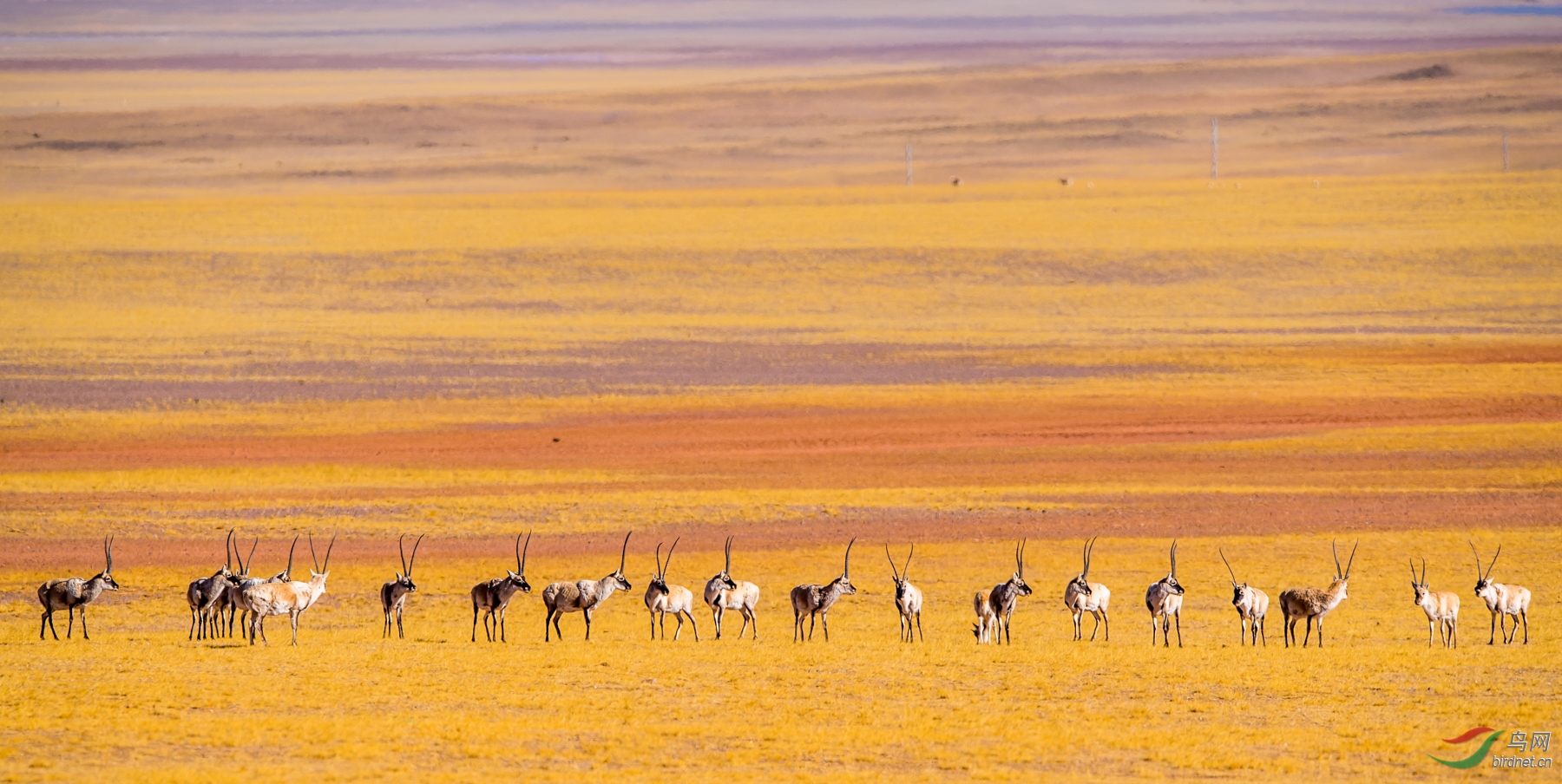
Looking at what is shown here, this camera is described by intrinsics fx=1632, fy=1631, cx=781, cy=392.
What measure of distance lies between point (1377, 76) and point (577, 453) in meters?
111

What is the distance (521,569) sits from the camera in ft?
66.5

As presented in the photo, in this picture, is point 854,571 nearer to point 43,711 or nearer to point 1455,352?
point 43,711

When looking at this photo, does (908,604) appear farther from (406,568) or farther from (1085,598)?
(406,568)

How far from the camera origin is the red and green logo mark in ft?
46.7

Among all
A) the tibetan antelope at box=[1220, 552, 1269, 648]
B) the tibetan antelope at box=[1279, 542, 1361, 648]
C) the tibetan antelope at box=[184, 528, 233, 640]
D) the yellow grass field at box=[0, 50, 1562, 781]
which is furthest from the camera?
the tibetan antelope at box=[184, 528, 233, 640]

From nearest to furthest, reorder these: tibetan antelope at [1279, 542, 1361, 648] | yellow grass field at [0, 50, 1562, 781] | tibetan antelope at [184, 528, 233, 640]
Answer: yellow grass field at [0, 50, 1562, 781]
tibetan antelope at [1279, 542, 1361, 648]
tibetan antelope at [184, 528, 233, 640]

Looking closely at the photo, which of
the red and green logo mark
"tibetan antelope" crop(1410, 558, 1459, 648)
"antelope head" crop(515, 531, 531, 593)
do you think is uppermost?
"antelope head" crop(515, 531, 531, 593)

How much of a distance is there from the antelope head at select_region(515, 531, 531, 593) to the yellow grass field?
1.31ft

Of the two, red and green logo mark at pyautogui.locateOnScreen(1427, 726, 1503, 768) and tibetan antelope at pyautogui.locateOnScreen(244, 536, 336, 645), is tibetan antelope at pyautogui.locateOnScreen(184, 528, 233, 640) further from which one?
red and green logo mark at pyautogui.locateOnScreen(1427, 726, 1503, 768)

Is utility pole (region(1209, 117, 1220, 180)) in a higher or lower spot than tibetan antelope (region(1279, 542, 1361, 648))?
higher

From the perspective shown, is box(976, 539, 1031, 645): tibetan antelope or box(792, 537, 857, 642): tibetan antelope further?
box(792, 537, 857, 642): tibetan antelope

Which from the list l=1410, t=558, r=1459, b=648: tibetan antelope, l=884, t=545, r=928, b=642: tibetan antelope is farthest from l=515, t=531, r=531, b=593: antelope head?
l=1410, t=558, r=1459, b=648: tibetan antelope

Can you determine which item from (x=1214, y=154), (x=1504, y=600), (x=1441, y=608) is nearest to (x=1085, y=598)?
(x=1441, y=608)

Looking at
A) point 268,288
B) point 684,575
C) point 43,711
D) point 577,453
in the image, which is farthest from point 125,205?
point 43,711
